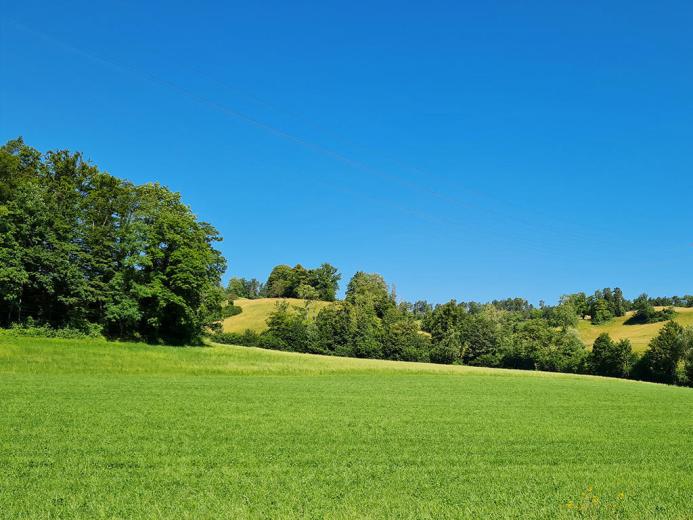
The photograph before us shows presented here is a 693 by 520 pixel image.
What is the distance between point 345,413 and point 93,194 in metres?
45.1

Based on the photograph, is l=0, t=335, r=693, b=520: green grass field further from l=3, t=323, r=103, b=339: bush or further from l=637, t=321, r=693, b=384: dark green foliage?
l=637, t=321, r=693, b=384: dark green foliage

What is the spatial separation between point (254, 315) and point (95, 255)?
6991 cm

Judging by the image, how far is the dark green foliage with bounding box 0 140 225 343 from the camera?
44444 mm

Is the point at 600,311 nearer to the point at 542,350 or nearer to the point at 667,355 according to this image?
the point at 542,350

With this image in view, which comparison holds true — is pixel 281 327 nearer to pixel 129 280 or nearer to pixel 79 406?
pixel 129 280

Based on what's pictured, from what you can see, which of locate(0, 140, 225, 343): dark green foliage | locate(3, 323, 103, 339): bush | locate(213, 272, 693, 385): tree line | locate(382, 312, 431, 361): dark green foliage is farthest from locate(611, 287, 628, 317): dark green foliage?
locate(3, 323, 103, 339): bush

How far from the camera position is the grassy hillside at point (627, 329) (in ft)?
382

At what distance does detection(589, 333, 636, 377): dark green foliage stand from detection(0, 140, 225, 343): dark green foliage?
60.9 metres

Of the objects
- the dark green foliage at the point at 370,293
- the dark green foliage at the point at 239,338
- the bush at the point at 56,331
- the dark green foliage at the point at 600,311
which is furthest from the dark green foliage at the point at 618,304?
the bush at the point at 56,331

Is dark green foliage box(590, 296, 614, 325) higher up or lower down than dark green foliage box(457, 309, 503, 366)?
higher up

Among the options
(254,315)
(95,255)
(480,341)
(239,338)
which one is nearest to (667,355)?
(480,341)

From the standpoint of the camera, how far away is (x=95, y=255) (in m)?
52.1

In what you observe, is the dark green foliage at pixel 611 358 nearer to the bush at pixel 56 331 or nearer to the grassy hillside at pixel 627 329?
the grassy hillside at pixel 627 329

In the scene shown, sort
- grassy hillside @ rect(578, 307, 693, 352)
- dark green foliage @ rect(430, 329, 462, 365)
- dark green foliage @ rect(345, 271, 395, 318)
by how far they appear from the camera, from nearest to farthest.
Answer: dark green foliage @ rect(430, 329, 462, 365) → dark green foliage @ rect(345, 271, 395, 318) → grassy hillside @ rect(578, 307, 693, 352)
